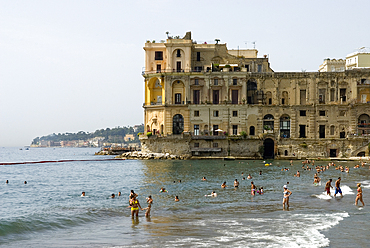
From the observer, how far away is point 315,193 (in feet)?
136

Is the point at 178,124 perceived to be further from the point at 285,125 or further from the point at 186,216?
the point at 186,216

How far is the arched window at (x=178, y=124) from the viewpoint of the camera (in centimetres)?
8744

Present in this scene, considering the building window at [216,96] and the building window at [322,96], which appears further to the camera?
the building window at [216,96]

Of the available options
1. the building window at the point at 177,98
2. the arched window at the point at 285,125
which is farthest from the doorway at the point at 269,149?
the building window at the point at 177,98

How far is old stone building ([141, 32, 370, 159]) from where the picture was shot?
84875mm

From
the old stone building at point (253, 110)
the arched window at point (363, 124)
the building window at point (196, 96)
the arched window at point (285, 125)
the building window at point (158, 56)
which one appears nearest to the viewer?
the arched window at point (363, 124)

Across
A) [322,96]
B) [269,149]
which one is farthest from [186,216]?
[322,96]

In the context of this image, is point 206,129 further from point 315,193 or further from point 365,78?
point 315,193

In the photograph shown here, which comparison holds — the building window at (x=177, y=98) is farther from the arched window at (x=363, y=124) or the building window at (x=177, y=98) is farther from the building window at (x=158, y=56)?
the arched window at (x=363, y=124)

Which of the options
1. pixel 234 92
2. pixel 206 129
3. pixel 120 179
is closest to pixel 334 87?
pixel 234 92

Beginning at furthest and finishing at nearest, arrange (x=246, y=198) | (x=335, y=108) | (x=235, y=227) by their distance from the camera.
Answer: (x=335, y=108) → (x=246, y=198) → (x=235, y=227)

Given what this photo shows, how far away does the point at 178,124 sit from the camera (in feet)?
287

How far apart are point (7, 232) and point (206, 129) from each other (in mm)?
61972

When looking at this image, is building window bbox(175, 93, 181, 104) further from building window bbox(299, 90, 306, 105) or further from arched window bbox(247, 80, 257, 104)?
building window bbox(299, 90, 306, 105)
